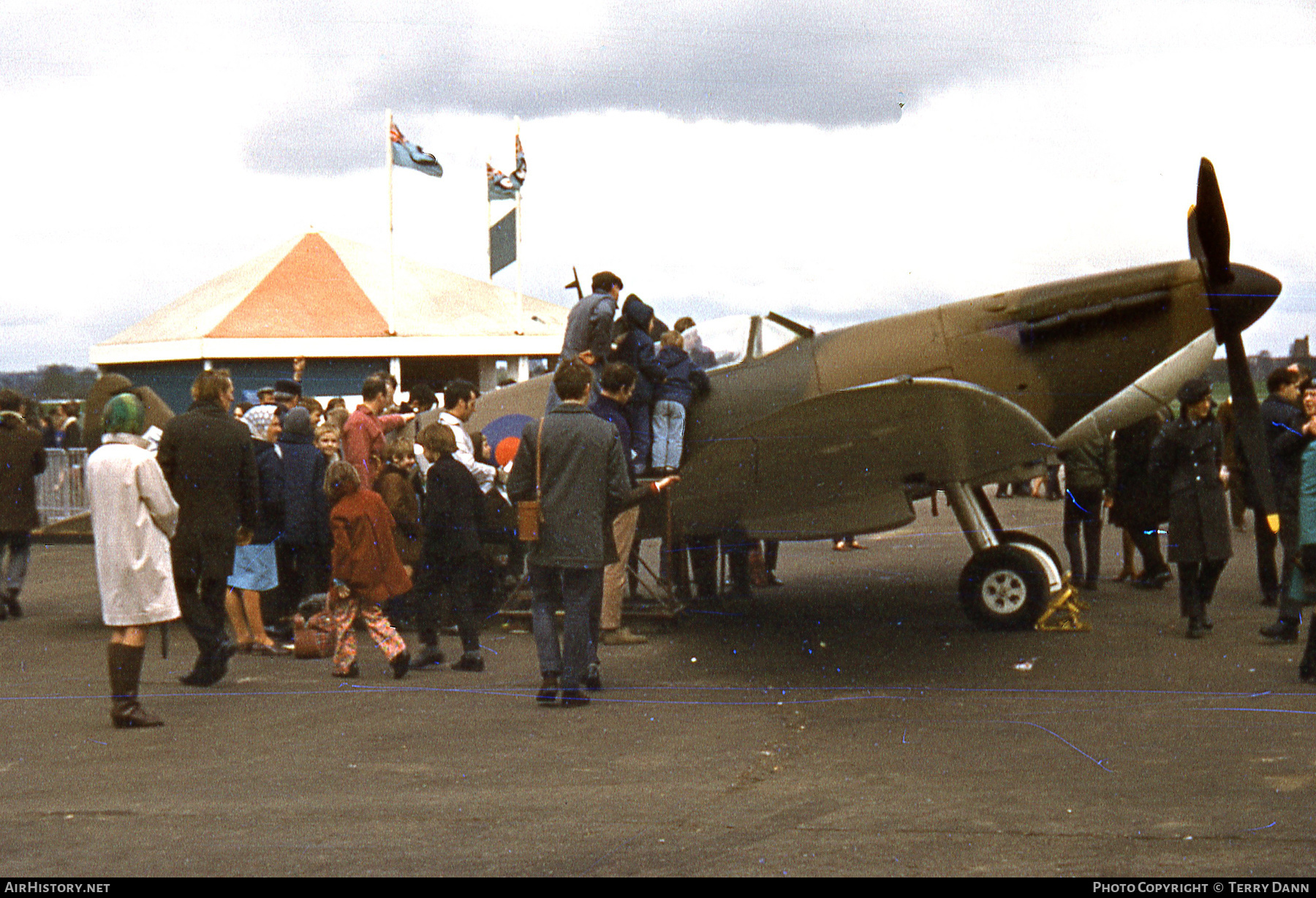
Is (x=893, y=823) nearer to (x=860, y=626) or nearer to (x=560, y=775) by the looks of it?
(x=560, y=775)

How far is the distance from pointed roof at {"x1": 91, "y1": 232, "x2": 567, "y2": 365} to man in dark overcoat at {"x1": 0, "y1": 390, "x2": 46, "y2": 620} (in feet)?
70.5

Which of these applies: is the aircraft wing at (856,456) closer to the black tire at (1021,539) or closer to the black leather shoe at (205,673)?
the black tire at (1021,539)

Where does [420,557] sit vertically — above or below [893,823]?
above

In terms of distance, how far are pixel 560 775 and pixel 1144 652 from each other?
457 cm

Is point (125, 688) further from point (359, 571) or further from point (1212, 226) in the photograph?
point (1212, 226)

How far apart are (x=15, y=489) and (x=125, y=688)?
18.2 ft

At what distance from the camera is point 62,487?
17344 millimetres

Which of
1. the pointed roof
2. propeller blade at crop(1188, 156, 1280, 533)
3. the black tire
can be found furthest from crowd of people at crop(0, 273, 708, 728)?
the pointed roof

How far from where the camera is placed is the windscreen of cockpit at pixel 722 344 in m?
9.64

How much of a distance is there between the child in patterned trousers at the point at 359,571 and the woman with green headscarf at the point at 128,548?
1.25 metres

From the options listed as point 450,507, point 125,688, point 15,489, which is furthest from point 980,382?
point 15,489

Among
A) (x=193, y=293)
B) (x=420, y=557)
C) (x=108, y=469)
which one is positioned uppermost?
(x=193, y=293)
